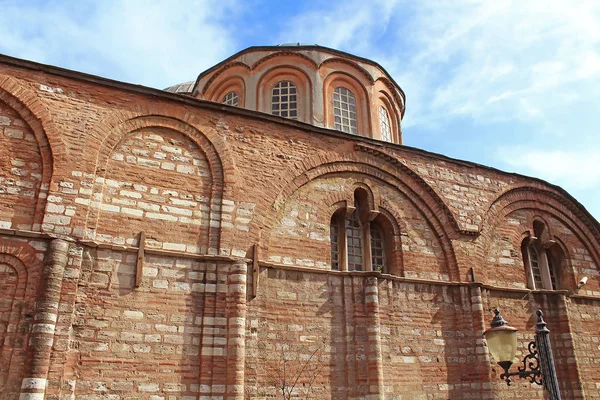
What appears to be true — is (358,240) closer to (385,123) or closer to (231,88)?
(385,123)

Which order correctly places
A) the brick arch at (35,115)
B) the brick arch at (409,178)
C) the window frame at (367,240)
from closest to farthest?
the brick arch at (35,115) → the window frame at (367,240) → the brick arch at (409,178)

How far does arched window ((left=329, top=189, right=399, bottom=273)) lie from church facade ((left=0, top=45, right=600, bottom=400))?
4cm

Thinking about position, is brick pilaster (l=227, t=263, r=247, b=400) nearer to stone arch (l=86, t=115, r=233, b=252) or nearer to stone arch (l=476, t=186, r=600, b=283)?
stone arch (l=86, t=115, r=233, b=252)

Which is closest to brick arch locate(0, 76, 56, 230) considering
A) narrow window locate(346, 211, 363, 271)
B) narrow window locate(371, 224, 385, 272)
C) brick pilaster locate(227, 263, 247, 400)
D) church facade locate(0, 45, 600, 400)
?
church facade locate(0, 45, 600, 400)

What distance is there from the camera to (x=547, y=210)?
40.7 ft

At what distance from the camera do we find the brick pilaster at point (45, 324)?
21.7ft

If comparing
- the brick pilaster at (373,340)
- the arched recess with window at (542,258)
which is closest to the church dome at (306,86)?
the arched recess with window at (542,258)

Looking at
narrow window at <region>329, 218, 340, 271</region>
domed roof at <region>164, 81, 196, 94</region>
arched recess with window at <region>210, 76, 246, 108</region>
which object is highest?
domed roof at <region>164, 81, 196, 94</region>

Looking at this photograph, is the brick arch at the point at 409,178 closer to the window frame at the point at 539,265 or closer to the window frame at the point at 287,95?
the window frame at the point at 539,265

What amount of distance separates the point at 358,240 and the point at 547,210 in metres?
5.13

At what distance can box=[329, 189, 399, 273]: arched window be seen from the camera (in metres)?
Result: 9.84

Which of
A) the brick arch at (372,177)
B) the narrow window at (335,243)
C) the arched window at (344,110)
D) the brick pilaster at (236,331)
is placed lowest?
the brick pilaster at (236,331)

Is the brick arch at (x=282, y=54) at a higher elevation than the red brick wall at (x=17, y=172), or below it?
higher

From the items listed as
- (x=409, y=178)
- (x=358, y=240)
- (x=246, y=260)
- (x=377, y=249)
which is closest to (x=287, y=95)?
(x=409, y=178)
